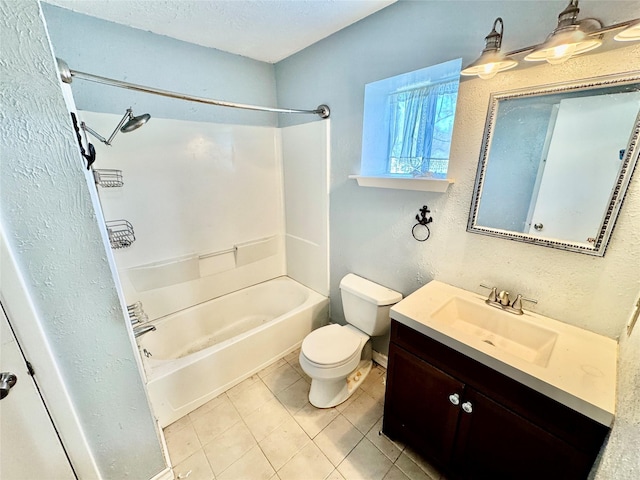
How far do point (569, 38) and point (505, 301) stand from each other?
1.02m

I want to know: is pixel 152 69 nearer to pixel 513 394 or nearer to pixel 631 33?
pixel 631 33

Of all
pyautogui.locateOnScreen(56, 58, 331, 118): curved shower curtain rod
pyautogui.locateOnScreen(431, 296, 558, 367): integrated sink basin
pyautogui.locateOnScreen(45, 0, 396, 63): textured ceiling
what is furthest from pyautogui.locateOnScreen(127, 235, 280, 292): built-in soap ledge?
pyautogui.locateOnScreen(431, 296, 558, 367): integrated sink basin

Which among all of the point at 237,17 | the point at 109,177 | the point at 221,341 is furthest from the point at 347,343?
the point at 237,17

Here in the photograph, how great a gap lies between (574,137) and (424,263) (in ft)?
2.83

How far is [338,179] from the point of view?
76.3 inches

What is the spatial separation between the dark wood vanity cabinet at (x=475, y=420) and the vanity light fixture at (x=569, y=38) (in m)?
1.13

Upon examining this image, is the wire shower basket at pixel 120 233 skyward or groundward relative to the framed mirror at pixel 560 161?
groundward

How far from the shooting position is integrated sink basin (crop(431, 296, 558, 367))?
1.11 metres

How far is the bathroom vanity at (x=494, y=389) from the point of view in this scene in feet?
2.69

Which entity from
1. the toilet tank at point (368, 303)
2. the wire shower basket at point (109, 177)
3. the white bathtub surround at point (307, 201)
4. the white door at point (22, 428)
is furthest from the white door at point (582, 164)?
the wire shower basket at point (109, 177)

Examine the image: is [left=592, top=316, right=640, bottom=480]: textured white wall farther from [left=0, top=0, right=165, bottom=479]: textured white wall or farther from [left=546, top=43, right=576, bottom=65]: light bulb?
[left=0, top=0, right=165, bottom=479]: textured white wall

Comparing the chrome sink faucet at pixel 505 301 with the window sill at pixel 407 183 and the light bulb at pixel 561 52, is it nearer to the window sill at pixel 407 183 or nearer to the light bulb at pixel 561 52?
the window sill at pixel 407 183

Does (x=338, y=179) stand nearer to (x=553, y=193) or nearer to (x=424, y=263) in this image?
(x=424, y=263)

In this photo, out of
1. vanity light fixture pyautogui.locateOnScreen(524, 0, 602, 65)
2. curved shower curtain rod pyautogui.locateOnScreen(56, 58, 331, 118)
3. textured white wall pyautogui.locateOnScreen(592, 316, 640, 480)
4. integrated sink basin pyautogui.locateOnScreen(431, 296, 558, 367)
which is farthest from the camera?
integrated sink basin pyautogui.locateOnScreen(431, 296, 558, 367)
